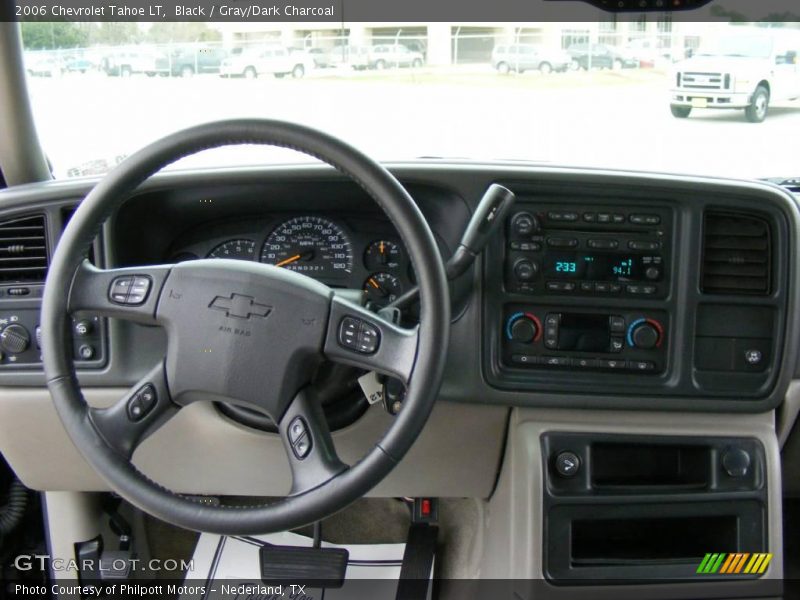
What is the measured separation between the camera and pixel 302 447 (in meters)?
1.42

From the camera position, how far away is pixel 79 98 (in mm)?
1982

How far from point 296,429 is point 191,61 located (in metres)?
0.90

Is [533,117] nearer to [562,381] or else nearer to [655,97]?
[655,97]

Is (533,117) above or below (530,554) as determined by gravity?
above

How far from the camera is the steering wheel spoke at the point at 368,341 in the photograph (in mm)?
1393

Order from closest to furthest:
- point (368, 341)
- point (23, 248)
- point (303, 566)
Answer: point (368, 341) → point (23, 248) → point (303, 566)

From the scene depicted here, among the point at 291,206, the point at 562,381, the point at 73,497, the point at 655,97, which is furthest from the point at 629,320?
the point at 73,497

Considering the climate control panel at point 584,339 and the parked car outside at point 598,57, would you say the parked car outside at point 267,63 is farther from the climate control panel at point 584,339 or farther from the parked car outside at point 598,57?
the climate control panel at point 584,339

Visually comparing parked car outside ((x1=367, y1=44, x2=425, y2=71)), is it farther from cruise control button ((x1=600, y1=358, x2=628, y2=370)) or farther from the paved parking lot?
cruise control button ((x1=600, y1=358, x2=628, y2=370))

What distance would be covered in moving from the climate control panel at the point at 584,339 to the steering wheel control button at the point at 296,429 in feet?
1.85

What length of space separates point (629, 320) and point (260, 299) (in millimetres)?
839

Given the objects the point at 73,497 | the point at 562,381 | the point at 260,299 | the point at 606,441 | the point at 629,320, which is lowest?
the point at 73,497

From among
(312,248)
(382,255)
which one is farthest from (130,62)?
(382,255)

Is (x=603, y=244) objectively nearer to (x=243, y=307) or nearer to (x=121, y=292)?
(x=243, y=307)
